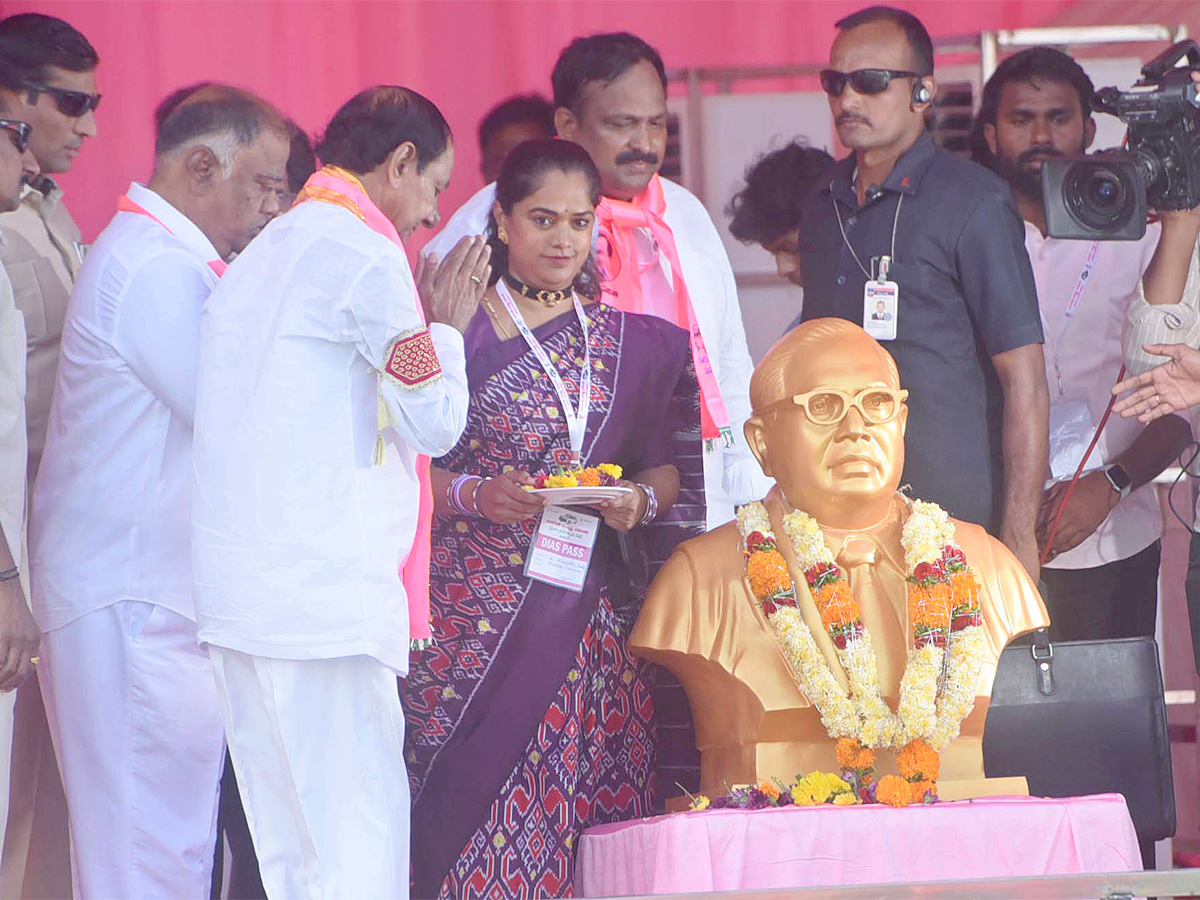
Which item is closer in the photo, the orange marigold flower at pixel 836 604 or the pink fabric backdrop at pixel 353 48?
the orange marigold flower at pixel 836 604

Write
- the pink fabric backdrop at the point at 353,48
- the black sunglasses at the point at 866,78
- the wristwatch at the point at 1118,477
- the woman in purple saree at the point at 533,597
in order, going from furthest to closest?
1. the pink fabric backdrop at the point at 353,48
2. the wristwatch at the point at 1118,477
3. the black sunglasses at the point at 866,78
4. the woman in purple saree at the point at 533,597

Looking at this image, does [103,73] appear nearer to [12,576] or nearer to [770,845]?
[12,576]

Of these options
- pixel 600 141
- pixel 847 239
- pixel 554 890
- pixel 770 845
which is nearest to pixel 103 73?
pixel 600 141

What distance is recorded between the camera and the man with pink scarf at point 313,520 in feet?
10.2

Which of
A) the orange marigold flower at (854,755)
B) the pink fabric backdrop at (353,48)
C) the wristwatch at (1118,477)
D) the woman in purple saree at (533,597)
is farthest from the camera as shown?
the pink fabric backdrop at (353,48)

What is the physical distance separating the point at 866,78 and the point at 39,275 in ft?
6.35

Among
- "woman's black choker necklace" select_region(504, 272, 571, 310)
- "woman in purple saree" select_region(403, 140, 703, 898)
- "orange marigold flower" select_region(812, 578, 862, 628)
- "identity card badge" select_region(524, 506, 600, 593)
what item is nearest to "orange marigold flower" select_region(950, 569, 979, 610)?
"orange marigold flower" select_region(812, 578, 862, 628)

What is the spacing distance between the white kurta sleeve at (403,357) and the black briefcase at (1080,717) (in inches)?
49.9

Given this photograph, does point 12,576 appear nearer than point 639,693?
Yes

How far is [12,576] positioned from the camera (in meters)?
3.12

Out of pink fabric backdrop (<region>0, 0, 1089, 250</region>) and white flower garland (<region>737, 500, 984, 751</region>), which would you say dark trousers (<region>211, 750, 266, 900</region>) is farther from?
pink fabric backdrop (<region>0, 0, 1089, 250</region>)

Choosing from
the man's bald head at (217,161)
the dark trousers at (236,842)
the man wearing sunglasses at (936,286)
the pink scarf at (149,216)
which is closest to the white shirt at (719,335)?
the man wearing sunglasses at (936,286)

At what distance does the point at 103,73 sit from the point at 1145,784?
3.92 m

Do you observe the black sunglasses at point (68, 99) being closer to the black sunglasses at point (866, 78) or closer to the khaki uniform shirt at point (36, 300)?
the khaki uniform shirt at point (36, 300)
